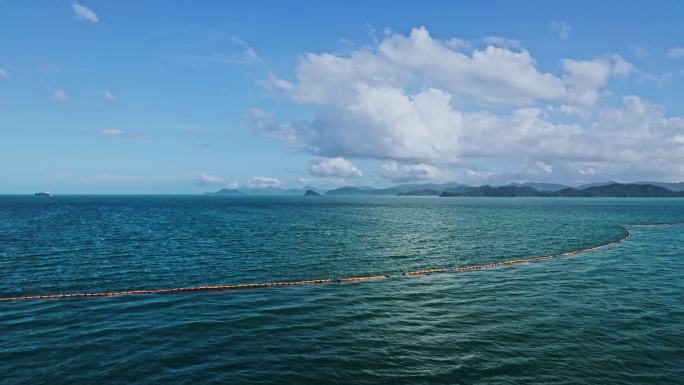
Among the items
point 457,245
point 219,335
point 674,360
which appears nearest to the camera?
point 674,360

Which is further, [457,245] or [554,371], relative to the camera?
[457,245]

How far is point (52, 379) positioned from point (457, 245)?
73235 millimetres

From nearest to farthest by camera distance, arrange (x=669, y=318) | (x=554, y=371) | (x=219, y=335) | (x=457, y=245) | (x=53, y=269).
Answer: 1. (x=554, y=371)
2. (x=219, y=335)
3. (x=669, y=318)
4. (x=53, y=269)
5. (x=457, y=245)

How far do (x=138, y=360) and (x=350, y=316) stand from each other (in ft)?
58.4

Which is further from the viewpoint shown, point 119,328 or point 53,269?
point 53,269

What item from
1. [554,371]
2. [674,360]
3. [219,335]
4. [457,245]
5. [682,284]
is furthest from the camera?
[457,245]

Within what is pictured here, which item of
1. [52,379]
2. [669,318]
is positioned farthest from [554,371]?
[52,379]

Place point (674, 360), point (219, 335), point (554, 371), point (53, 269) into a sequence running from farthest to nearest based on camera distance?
1. point (53, 269)
2. point (219, 335)
3. point (674, 360)
4. point (554, 371)

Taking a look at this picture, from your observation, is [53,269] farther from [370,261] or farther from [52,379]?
[370,261]

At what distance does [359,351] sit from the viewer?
27.8m

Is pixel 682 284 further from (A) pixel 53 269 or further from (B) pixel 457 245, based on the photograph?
(A) pixel 53 269

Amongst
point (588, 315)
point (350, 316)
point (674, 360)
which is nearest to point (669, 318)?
point (588, 315)

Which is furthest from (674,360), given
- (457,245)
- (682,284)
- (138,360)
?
(457,245)

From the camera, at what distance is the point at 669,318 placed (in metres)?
35.2
